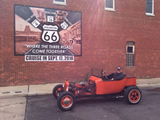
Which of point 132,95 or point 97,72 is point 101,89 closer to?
point 97,72

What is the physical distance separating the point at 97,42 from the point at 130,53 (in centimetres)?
324

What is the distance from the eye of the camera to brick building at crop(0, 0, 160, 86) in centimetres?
890

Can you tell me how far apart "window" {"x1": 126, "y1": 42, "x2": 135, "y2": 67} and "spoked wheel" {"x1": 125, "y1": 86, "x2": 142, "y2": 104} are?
6621mm

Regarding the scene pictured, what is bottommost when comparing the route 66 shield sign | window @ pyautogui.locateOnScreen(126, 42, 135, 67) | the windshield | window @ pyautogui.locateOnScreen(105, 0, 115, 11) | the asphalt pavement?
the asphalt pavement

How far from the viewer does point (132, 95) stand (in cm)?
578

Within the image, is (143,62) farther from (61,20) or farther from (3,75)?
(3,75)

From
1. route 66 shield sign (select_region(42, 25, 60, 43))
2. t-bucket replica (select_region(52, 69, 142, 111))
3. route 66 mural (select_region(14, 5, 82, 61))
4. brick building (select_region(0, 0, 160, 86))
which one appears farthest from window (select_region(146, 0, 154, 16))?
t-bucket replica (select_region(52, 69, 142, 111))


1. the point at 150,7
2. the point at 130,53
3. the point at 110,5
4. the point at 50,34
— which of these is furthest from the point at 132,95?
the point at 150,7

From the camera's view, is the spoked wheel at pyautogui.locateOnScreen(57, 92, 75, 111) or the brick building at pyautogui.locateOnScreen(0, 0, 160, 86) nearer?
the spoked wheel at pyautogui.locateOnScreen(57, 92, 75, 111)

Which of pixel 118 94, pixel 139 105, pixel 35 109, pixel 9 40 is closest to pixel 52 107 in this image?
pixel 35 109

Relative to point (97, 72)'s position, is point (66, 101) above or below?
below

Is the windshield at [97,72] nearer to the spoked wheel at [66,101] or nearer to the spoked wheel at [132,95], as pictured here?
the spoked wheel at [132,95]

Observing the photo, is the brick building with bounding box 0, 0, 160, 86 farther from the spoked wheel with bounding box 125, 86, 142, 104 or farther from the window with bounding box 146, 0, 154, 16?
the spoked wheel with bounding box 125, 86, 142, 104

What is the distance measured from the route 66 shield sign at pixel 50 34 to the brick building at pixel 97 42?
0.50 meters
